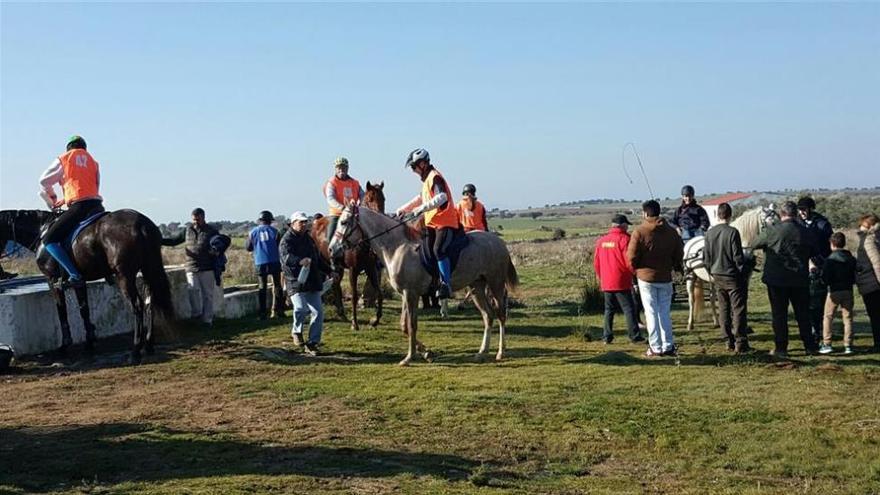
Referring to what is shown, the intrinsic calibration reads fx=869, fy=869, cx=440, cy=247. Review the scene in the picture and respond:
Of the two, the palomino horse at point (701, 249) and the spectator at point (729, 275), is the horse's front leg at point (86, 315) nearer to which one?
the spectator at point (729, 275)

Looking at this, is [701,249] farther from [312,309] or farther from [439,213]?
[312,309]

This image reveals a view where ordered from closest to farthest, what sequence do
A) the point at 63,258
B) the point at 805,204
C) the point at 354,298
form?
the point at 63,258
the point at 805,204
the point at 354,298

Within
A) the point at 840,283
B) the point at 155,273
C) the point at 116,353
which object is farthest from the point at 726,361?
the point at 116,353

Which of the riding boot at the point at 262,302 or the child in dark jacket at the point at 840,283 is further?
the riding boot at the point at 262,302

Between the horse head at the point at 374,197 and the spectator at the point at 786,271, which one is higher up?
Answer: the horse head at the point at 374,197

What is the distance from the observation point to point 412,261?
1166 cm

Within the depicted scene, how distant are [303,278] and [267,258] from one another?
439 centimetres

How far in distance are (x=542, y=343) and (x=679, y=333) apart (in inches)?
98.3

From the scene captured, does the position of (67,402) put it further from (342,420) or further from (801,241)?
(801,241)

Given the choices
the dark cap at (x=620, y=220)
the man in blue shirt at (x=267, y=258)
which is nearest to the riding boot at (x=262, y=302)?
the man in blue shirt at (x=267, y=258)

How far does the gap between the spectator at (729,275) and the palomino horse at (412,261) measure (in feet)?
9.54

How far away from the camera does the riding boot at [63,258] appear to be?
12.3m

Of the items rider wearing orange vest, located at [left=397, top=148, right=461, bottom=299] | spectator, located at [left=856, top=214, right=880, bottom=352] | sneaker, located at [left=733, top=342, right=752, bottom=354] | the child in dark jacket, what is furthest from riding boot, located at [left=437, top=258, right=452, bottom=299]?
spectator, located at [left=856, top=214, right=880, bottom=352]

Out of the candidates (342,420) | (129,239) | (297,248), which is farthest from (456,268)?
(129,239)
